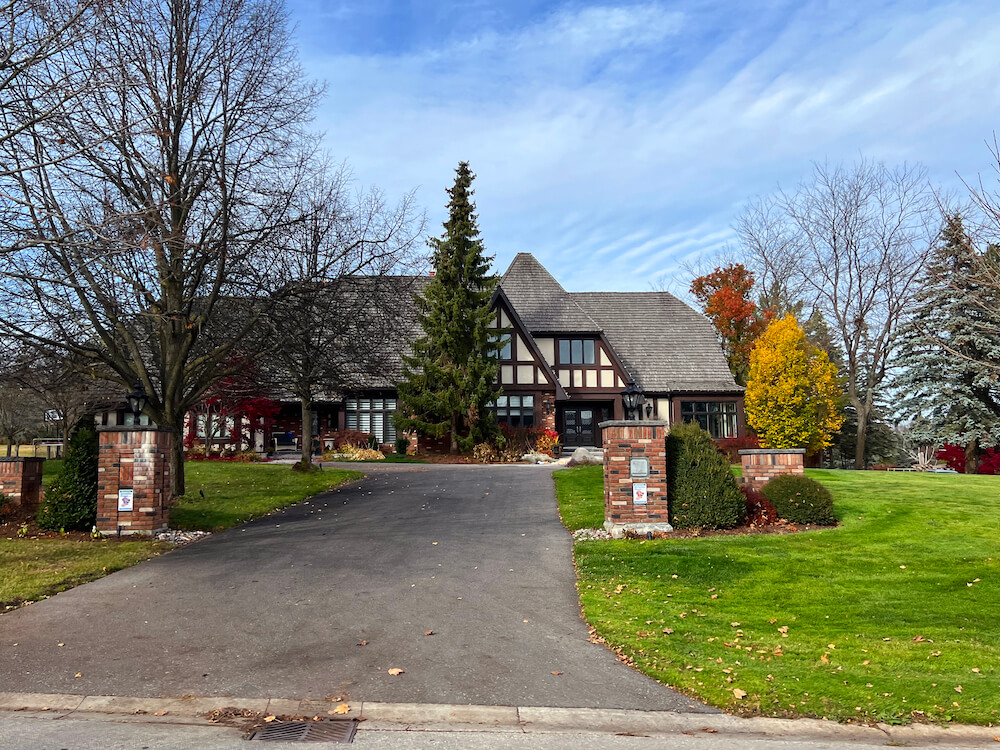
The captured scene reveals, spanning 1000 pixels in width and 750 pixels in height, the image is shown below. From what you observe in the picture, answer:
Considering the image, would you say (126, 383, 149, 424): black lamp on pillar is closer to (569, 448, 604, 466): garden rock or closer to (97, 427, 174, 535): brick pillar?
(97, 427, 174, 535): brick pillar

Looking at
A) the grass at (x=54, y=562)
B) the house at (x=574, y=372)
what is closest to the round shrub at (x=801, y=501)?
the grass at (x=54, y=562)

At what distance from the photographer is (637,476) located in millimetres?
12266

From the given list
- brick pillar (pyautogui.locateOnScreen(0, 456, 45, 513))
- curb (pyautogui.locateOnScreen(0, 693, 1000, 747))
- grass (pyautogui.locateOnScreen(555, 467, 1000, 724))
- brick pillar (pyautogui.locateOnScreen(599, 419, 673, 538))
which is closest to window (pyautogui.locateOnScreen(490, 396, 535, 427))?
grass (pyautogui.locateOnScreen(555, 467, 1000, 724))

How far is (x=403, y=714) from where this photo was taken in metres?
5.34

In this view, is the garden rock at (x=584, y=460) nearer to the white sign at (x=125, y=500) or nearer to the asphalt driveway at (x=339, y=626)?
the asphalt driveway at (x=339, y=626)

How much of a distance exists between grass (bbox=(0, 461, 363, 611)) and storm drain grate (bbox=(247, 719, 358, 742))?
16.5 ft

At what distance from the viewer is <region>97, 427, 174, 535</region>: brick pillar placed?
12.5 meters

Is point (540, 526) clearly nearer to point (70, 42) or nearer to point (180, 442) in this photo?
point (180, 442)

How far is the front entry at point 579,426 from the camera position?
35812 millimetres

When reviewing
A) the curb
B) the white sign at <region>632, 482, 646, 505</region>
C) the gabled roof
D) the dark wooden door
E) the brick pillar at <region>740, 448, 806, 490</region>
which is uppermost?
the gabled roof

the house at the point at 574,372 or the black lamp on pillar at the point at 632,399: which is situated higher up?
the house at the point at 574,372

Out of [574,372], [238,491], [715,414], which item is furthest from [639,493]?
[715,414]

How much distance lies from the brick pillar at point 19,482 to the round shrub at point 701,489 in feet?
38.3

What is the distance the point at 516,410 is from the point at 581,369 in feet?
14.5
